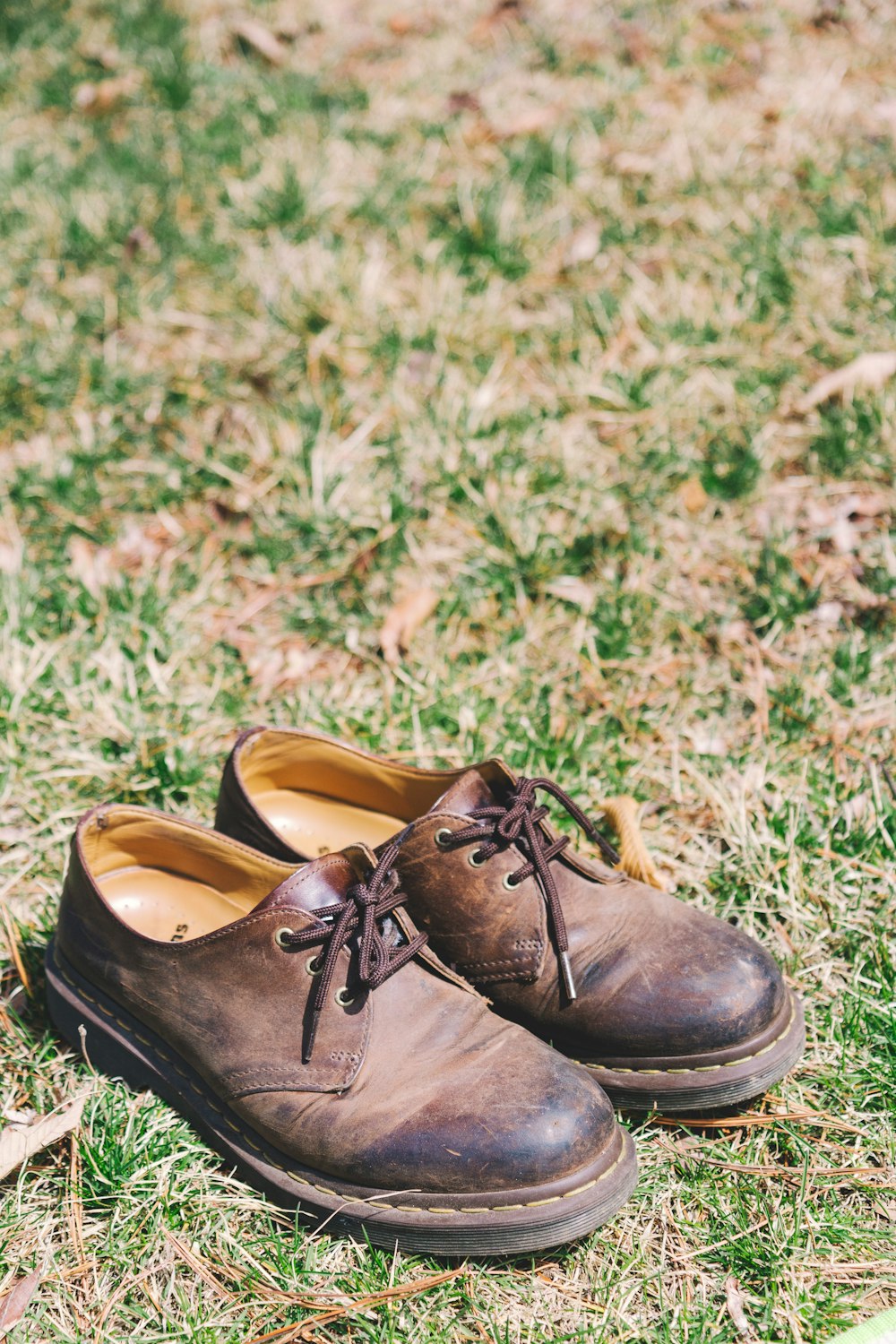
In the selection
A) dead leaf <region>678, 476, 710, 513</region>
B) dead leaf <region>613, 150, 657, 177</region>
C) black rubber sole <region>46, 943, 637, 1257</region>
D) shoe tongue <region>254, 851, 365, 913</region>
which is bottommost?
black rubber sole <region>46, 943, 637, 1257</region>

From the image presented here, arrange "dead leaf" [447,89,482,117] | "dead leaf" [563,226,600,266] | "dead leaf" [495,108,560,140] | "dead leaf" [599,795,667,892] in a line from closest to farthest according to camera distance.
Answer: "dead leaf" [599,795,667,892]
"dead leaf" [563,226,600,266]
"dead leaf" [495,108,560,140]
"dead leaf" [447,89,482,117]

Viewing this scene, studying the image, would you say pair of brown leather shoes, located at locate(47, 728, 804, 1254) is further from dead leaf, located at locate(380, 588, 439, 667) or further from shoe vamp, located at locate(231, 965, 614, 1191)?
dead leaf, located at locate(380, 588, 439, 667)

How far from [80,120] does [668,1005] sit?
5590 mm

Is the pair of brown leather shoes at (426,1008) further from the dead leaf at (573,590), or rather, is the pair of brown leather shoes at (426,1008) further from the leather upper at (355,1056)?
the dead leaf at (573,590)

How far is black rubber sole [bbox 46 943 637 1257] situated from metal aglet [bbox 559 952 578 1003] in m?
0.28

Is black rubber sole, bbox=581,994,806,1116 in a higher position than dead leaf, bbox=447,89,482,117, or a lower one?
lower

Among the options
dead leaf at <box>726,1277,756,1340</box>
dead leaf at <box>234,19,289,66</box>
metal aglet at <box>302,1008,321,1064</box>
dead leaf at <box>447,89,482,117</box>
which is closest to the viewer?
dead leaf at <box>726,1277,756,1340</box>

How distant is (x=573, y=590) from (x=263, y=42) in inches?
166

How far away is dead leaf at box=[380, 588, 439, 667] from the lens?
3371mm

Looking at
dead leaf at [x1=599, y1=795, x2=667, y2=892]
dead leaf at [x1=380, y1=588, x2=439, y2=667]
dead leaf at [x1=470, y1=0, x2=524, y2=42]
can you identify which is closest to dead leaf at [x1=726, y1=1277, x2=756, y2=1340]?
dead leaf at [x1=599, y1=795, x2=667, y2=892]

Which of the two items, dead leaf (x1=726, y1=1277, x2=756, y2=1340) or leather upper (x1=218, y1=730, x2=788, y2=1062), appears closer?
dead leaf (x1=726, y1=1277, x2=756, y2=1340)

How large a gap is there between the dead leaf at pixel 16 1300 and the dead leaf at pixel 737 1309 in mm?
1333

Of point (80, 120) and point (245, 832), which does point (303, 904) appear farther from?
point (80, 120)

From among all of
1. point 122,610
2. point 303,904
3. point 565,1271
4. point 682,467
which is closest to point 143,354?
point 122,610
